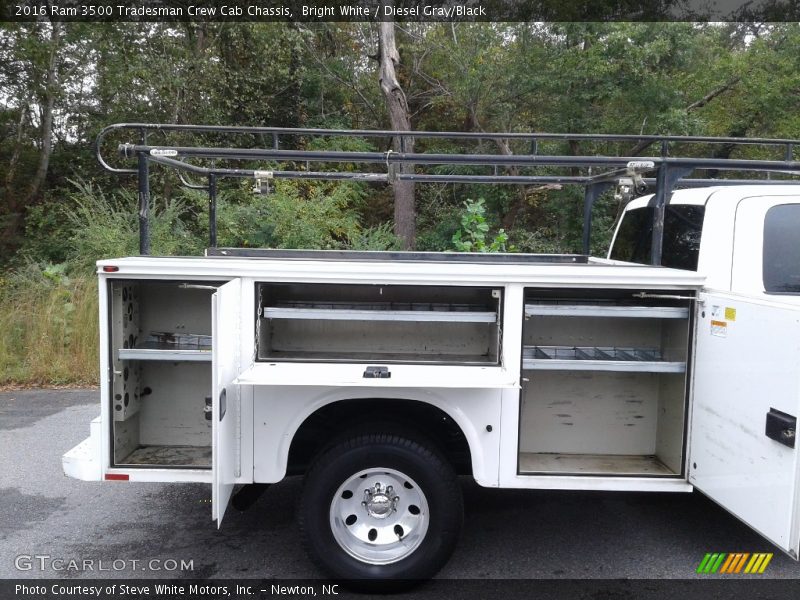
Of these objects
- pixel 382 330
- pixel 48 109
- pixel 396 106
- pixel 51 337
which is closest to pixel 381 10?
pixel 396 106

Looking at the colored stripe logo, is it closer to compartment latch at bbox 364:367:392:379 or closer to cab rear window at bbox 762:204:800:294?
cab rear window at bbox 762:204:800:294

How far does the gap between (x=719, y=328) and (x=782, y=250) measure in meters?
0.60

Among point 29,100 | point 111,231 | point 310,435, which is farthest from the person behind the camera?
point 29,100

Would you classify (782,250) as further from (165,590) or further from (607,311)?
(165,590)

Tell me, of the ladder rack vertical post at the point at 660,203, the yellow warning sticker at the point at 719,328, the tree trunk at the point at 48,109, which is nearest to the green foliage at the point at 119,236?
the tree trunk at the point at 48,109

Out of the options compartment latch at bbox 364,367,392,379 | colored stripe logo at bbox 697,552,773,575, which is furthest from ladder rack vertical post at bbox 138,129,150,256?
colored stripe logo at bbox 697,552,773,575

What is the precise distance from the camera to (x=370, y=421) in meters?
3.71

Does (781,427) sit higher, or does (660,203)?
(660,203)

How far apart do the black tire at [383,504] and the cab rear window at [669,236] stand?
2.04 m

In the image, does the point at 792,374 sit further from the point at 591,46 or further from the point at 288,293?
the point at 591,46

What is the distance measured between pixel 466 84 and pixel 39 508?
14308 millimetres

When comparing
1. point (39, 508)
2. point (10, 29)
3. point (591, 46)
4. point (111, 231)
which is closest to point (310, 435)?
point (39, 508)

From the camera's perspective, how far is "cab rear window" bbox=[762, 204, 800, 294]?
11.5 feet

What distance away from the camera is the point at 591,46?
15195 millimetres
